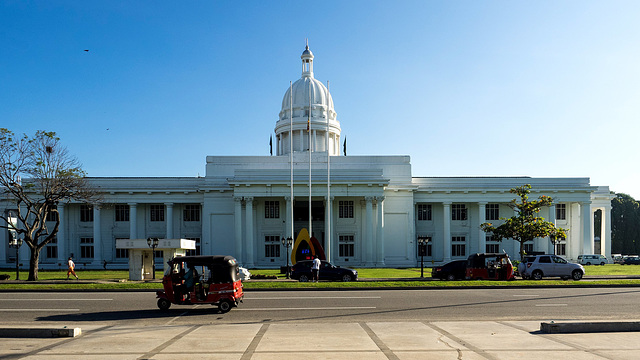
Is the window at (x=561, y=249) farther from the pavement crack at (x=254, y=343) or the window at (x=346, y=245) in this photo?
the pavement crack at (x=254, y=343)

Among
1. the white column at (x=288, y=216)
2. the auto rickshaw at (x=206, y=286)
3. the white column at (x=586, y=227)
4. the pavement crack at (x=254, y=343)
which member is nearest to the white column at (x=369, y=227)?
the white column at (x=288, y=216)

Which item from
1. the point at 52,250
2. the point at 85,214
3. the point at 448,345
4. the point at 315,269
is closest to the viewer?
the point at 448,345

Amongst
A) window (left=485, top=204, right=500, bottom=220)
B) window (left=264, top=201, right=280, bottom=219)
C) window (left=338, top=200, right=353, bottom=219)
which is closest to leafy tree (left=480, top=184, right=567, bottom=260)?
window (left=485, top=204, right=500, bottom=220)

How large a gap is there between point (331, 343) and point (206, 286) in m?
7.50

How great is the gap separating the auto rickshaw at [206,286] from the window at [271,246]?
127 ft

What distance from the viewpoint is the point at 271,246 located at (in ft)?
188

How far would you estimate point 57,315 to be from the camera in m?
17.4

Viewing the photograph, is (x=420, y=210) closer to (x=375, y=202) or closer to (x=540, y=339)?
(x=375, y=202)

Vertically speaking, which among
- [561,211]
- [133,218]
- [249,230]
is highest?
[561,211]

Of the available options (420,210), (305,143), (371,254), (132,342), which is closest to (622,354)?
(132,342)

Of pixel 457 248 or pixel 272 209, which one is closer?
pixel 272 209

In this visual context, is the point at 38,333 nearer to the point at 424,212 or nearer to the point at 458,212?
the point at 424,212

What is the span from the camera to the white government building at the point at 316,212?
5444 centimetres

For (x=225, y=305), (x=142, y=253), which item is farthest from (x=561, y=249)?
(x=225, y=305)
